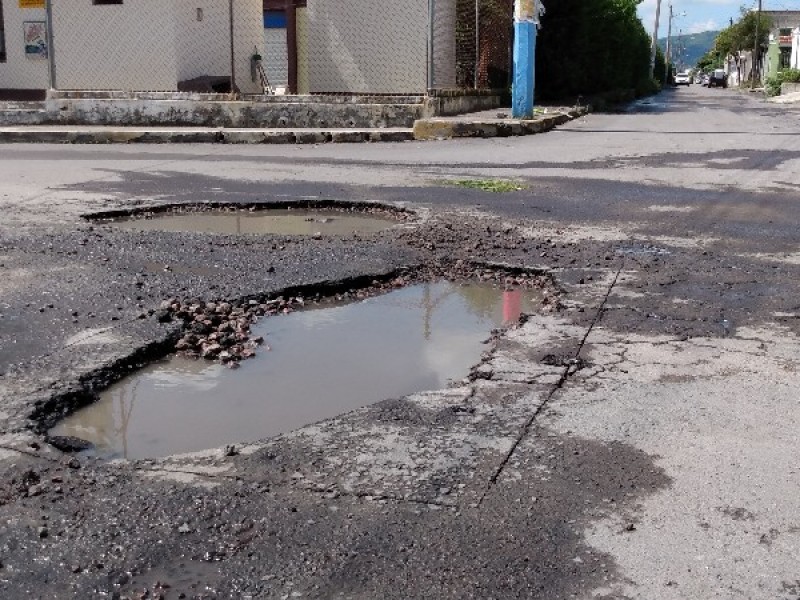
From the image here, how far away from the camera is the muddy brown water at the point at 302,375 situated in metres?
3.99

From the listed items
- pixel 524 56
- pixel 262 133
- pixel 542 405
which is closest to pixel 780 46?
pixel 524 56

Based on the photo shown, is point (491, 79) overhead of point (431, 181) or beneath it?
overhead

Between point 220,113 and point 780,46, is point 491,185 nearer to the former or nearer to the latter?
point 220,113

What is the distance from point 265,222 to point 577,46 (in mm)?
23813

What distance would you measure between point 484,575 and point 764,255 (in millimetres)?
5245

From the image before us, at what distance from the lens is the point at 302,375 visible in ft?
15.5

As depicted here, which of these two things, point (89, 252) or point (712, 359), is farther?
point (89, 252)

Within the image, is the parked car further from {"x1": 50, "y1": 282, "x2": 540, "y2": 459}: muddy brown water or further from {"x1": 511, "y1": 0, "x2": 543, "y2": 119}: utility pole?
{"x1": 50, "y1": 282, "x2": 540, "y2": 459}: muddy brown water

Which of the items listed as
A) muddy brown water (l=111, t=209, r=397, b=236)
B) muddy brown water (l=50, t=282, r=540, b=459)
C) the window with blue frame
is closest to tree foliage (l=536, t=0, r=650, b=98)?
the window with blue frame

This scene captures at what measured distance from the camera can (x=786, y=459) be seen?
3598mm

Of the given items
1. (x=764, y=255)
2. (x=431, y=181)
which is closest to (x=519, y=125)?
(x=431, y=181)

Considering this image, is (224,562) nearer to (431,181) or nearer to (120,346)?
(120,346)

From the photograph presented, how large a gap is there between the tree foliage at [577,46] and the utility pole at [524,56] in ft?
32.0

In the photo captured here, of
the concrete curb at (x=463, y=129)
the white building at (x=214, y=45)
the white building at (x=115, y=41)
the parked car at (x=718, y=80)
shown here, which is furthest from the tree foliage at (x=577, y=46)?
the parked car at (x=718, y=80)
